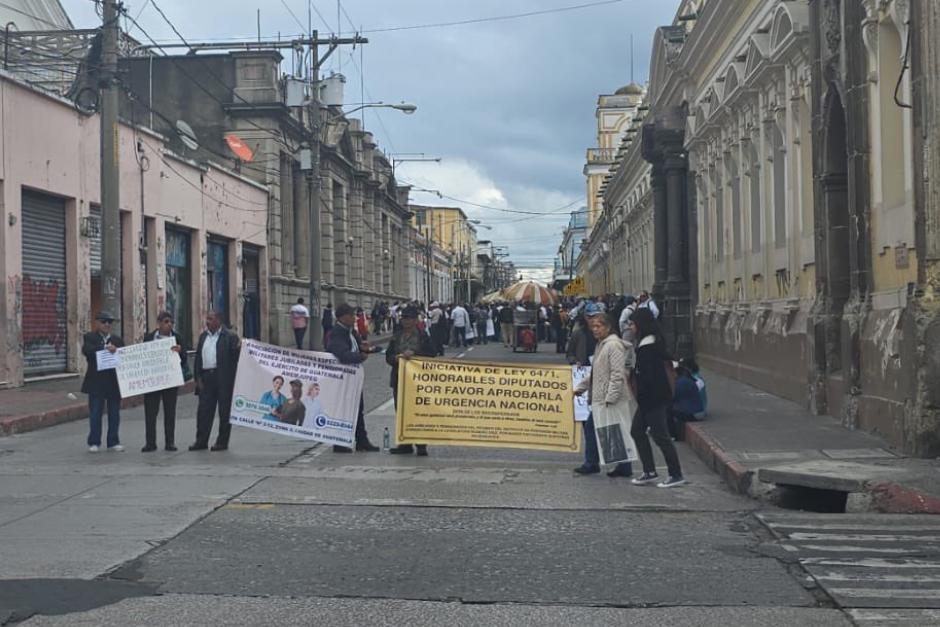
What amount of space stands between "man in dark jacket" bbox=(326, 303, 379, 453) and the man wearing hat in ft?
8.16

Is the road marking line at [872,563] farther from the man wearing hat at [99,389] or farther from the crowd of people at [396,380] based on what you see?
the man wearing hat at [99,389]

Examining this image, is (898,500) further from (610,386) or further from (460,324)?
(460,324)

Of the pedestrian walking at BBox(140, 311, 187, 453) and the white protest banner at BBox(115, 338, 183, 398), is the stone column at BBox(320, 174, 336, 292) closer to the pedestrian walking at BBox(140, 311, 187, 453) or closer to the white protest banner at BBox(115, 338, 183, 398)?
the pedestrian walking at BBox(140, 311, 187, 453)

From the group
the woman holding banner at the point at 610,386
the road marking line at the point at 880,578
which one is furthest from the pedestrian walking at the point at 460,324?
the road marking line at the point at 880,578

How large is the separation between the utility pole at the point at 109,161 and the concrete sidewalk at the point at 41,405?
70.2 inches

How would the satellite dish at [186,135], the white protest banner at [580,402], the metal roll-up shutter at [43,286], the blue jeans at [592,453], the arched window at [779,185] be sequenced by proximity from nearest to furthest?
1. the blue jeans at [592,453]
2. the white protest banner at [580,402]
3. the arched window at [779,185]
4. the metal roll-up shutter at [43,286]
5. the satellite dish at [186,135]

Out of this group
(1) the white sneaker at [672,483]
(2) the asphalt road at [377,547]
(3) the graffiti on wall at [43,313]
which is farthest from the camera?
(3) the graffiti on wall at [43,313]

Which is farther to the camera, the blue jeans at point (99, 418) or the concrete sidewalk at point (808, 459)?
the blue jeans at point (99, 418)

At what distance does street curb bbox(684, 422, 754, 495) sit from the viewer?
10270 mm

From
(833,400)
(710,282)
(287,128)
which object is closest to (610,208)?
(287,128)

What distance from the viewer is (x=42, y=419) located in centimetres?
1611

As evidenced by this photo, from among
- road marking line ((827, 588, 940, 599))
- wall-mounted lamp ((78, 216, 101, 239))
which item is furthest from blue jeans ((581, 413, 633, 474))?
wall-mounted lamp ((78, 216, 101, 239))

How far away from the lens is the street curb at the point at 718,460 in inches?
404

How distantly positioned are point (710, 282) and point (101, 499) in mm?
19496
